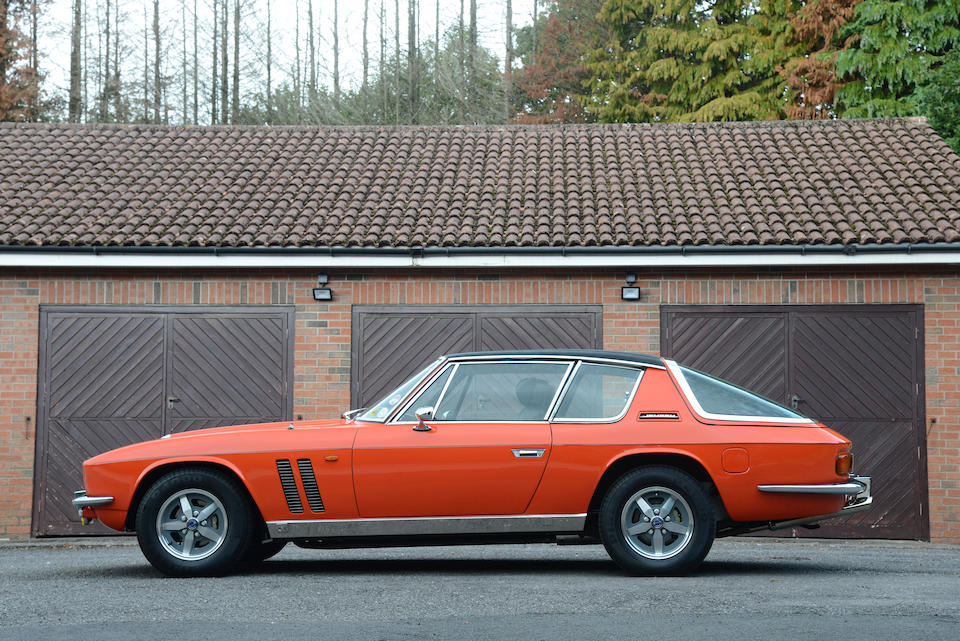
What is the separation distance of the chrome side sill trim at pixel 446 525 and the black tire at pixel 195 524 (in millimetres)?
283

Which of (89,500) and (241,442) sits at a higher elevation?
(241,442)

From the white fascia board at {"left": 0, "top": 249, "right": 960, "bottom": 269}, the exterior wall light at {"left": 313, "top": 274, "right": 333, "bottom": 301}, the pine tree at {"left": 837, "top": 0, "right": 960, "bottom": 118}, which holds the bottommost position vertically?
the exterior wall light at {"left": 313, "top": 274, "right": 333, "bottom": 301}

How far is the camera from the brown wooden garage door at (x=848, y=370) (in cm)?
1160

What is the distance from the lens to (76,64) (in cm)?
3222

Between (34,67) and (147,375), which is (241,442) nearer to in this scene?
(147,375)

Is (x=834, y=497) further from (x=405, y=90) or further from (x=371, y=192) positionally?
(x=405, y=90)

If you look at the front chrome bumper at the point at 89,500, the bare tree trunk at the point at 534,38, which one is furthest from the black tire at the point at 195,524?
the bare tree trunk at the point at 534,38

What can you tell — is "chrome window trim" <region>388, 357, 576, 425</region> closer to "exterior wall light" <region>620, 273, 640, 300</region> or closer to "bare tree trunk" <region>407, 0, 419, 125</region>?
"exterior wall light" <region>620, 273, 640, 300</region>

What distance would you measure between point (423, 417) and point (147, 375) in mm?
6286

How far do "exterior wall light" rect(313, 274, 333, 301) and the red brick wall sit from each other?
0.08m

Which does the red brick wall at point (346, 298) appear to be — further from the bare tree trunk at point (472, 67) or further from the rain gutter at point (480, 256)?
the bare tree trunk at point (472, 67)

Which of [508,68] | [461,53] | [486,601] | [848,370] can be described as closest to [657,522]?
[486,601]

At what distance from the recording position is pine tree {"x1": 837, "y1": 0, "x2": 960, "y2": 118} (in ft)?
69.9

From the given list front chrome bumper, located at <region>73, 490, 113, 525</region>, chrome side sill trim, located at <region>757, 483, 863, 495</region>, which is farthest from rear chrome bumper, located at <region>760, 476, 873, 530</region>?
front chrome bumper, located at <region>73, 490, 113, 525</region>
